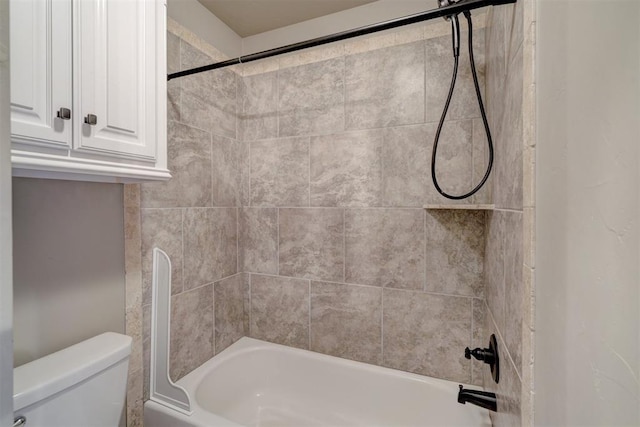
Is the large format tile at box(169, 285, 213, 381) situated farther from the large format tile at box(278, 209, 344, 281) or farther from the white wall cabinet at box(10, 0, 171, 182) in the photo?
the white wall cabinet at box(10, 0, 171, 182)

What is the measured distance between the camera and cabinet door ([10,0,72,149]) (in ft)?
2.03

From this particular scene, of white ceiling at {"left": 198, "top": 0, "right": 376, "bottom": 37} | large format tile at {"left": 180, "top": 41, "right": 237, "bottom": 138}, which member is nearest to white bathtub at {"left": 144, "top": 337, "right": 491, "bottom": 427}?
large format tile at {"left": 180, "top": 41, "right": 237, "bottom": 138}

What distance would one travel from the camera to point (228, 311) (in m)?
1.77

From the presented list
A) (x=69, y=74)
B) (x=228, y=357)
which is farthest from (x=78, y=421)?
(x=69, y=74)

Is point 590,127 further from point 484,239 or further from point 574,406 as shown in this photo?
point 484,239

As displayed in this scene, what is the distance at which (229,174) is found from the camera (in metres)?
1.78

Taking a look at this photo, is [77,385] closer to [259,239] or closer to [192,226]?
[192,226]

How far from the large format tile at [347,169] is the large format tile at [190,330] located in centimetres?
86

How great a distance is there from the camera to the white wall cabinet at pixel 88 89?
2.10ft

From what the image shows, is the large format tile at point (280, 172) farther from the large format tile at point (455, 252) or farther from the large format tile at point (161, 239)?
the large format tile at point (455, 252)

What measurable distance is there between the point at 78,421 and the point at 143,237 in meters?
0.67

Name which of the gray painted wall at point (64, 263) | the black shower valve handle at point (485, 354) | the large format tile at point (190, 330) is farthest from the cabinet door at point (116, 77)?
the black shower valve handle at point (485, 354)

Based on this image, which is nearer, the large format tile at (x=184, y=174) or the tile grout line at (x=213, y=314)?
the large format tile at (x=184, y=174)

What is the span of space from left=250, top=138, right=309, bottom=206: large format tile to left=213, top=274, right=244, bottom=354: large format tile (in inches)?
21.5
